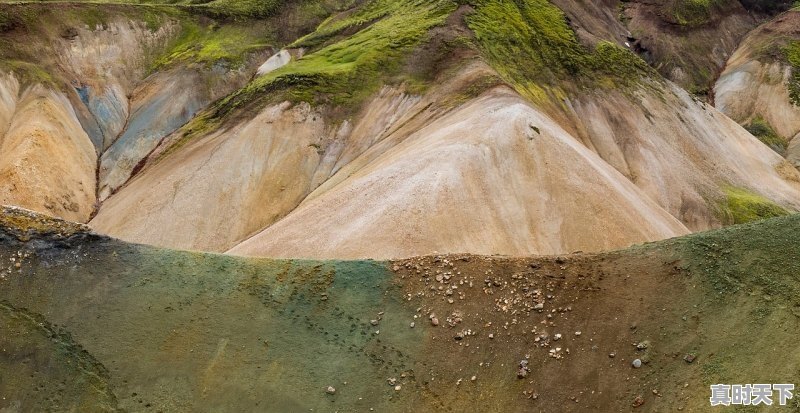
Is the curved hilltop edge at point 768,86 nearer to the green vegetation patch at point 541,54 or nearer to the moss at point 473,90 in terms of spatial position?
the green vegetation patch at point 541,54

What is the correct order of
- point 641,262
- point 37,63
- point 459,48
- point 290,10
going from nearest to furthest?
point 641,262 < point 459,48 < point 37,63 < point 290,10

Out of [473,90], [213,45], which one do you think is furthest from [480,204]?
[213,45]

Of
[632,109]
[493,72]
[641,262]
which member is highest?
[641,262]

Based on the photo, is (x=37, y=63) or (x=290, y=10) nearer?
(x=37, y=63)

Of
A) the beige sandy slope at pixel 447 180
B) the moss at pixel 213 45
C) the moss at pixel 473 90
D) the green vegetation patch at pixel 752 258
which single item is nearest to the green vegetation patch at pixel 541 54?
the beige sandy slope at pixel 447 180

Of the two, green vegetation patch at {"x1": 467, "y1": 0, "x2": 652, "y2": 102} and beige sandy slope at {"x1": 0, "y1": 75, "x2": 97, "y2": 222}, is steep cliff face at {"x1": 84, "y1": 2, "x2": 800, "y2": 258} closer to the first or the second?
green vegetation patch at {"x1": 467, "y1": 0, "x2": 652, "y2": 102}

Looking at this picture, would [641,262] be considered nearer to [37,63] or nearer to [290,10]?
[37,63]

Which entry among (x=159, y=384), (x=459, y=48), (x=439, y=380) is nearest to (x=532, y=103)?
(x=459, y=48)
